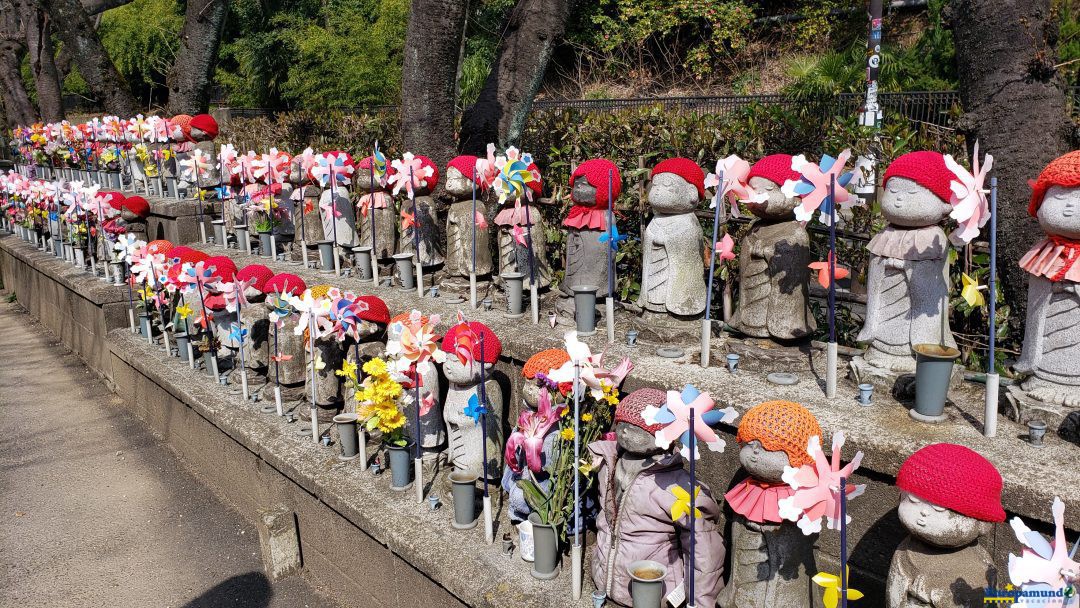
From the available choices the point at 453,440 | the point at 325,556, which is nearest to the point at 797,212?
the point at 453,440

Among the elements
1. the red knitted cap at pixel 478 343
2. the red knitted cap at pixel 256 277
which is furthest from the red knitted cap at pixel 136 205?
the red knitted cap at pixel 478 343

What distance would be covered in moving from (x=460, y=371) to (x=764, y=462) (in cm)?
187

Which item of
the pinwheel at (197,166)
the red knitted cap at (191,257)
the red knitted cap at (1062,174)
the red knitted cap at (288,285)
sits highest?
the pinwheel at (197,166)

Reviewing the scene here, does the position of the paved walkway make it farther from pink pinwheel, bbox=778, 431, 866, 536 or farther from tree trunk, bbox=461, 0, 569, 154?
tree trunk, bbox=461, 0, 569, 154

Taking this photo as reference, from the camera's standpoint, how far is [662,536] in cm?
318

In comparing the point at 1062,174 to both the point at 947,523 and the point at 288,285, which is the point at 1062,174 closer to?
the point at 947,523

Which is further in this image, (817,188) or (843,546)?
(817,188)

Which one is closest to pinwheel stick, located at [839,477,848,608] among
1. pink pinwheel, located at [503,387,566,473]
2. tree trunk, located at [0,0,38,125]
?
pink pinwheel, located at [503,387,566,473]

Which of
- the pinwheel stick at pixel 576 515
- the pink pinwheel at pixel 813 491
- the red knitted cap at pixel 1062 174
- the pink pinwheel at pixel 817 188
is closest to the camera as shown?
the pink pinwheel at pixel 813 491

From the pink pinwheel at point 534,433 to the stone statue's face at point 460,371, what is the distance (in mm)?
512

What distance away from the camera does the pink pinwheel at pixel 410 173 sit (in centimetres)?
599

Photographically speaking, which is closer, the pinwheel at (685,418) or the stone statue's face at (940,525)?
the stone statue's face at (940,525)

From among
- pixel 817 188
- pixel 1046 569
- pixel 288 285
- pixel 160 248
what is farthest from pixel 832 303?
pixel 160 248

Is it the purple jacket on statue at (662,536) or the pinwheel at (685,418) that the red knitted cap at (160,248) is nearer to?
the purple jacket on statue at (662,536)
